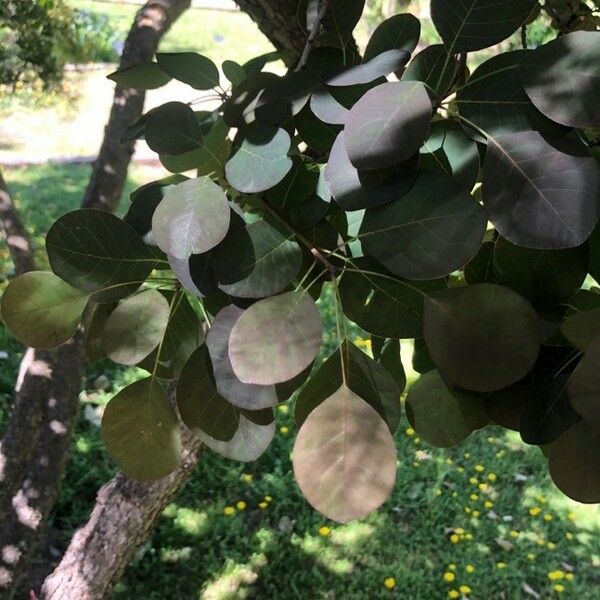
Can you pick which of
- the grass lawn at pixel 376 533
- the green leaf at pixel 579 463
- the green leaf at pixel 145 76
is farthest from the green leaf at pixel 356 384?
the grass lawn at pixel 376 533

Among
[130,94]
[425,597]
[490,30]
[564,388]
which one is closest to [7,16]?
[130,94]

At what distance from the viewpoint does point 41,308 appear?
0.51 meters

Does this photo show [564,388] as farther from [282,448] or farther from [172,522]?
[282,448]

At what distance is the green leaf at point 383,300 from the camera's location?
0.48 meters

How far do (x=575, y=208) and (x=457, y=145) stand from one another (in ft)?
0.32

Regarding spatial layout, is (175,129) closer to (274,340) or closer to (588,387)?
(274,340)

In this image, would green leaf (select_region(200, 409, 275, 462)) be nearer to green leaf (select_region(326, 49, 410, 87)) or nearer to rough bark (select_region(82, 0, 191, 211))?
green leaf (select_region(326, 49, 410, 87))

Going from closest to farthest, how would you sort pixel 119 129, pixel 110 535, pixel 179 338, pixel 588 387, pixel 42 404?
pixel 588 387 → pixel 179 338 → pixel 110 535 → pixel 42 404 → pixel 119 129

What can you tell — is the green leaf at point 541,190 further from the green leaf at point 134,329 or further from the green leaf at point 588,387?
the green leaf at point 134,329

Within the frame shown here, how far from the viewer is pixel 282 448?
111 inches

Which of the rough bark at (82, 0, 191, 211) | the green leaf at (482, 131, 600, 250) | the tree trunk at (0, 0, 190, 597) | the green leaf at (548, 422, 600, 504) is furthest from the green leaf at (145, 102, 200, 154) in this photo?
the rough bark at (82, 0, 191, 211)

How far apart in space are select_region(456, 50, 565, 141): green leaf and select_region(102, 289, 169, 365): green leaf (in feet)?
0.85

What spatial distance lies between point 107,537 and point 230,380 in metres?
1.09

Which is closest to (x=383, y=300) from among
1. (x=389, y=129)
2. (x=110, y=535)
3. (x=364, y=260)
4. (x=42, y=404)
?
(x=364, y=260)
